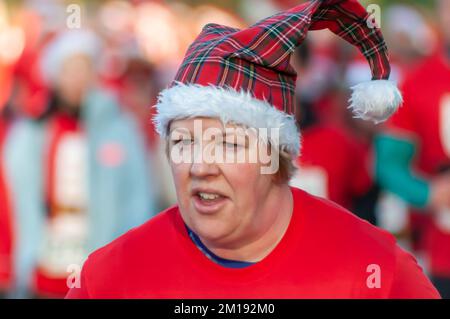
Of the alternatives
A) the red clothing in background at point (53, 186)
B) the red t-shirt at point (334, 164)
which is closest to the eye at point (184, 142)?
the red t-shirt at point (334, 164)

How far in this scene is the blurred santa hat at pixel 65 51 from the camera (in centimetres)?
823

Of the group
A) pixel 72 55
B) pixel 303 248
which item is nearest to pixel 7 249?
pixel 72 55

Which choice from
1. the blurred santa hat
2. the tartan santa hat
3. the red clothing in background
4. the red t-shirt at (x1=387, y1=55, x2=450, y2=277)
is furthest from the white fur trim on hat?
the blurred santa hat

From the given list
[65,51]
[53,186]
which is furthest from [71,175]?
[65,51]

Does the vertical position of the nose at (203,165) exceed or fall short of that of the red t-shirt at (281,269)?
it exceeds it

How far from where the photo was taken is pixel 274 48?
4121 millimetres

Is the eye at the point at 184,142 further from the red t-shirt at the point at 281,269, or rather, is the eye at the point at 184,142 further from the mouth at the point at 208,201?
the red t-shirt at the point at 281,269

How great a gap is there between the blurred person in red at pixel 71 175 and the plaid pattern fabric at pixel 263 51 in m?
3.19

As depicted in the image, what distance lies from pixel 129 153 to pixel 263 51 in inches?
162

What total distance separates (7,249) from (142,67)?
73.4 inches

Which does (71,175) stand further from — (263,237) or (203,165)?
(203,165)

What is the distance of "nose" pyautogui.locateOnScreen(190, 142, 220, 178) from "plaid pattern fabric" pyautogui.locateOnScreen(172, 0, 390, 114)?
25 centimetres
